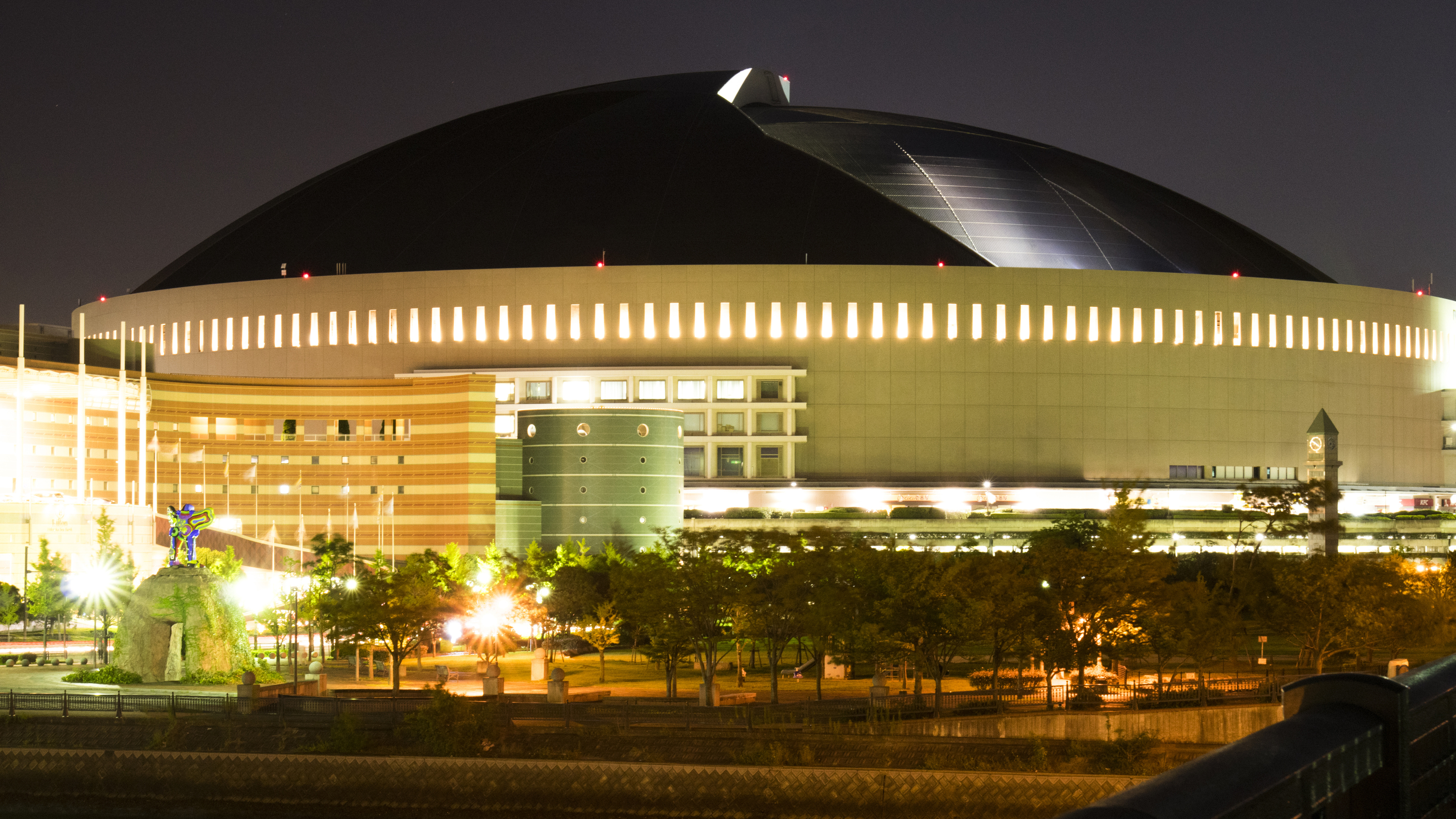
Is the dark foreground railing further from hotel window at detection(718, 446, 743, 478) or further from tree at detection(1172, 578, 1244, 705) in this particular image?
hotel window at detection(718, 446, 743, 478)

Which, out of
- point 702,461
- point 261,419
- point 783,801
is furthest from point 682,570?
point 702,461

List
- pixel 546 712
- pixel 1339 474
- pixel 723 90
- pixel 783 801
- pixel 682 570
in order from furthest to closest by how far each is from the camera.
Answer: pixel 723 90 < pixel 1339 474 < pixel 682 570 < pixel 546 712 < pixel 783 801

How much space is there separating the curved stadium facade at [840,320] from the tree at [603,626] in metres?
40.4

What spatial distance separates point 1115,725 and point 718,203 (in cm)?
8735

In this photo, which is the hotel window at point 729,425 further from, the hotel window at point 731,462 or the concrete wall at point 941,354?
the concrete wall at point 941,354

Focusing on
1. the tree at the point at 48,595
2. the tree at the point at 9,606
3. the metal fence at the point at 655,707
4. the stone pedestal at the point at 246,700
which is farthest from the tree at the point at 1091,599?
the tree at the point at 9,606

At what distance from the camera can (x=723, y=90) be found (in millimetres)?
151625

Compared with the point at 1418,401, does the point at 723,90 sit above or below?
above

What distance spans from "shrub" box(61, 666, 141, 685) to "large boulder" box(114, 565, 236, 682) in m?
0.24

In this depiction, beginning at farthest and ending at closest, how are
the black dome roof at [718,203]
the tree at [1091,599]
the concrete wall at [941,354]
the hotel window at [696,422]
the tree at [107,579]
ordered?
1. the black dome roof at [718,203]
2. the hotel window at [696,422]
3. the concrete wall at [941,354]
4. the tree at [107,579]
5. the tree at [1091,599]

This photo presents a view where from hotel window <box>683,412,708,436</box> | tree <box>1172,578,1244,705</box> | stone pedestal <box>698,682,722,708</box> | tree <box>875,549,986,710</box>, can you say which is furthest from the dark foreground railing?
hotel window <box>683,412,708,436</box>

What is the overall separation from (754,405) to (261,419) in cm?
3748

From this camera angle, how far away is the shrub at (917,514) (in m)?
119

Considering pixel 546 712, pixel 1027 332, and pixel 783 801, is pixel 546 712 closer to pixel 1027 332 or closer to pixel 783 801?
pixel 783 801
